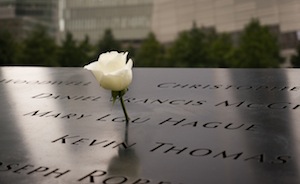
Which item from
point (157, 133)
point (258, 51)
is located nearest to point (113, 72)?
point (157, 133)

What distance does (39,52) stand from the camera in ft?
80.9

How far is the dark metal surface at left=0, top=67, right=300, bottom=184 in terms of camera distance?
2.05 m

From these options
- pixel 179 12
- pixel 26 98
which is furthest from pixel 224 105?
pixel 179 12

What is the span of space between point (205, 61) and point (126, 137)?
22.9 metres

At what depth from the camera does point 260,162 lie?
2094mm

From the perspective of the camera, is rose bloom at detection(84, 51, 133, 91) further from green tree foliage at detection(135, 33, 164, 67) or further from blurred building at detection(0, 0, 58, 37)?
blurred building at detection(0, 0, 58, 37)

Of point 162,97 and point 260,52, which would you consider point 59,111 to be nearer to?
point 162,97

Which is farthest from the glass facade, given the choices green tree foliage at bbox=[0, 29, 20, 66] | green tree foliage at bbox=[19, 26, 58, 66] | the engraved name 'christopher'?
the engraved name 'christopher'

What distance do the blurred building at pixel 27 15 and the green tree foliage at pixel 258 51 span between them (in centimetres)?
2390

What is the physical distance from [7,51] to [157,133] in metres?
23.7

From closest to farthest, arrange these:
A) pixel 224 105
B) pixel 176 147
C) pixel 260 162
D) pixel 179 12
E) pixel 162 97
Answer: pixel 260 162
pixel 176 147
pixel 224 105
pixel 162 97
pixel 179 12

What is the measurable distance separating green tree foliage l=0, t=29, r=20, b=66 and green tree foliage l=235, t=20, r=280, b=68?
9624 millimetres

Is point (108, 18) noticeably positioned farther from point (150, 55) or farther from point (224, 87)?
point (224, 87)

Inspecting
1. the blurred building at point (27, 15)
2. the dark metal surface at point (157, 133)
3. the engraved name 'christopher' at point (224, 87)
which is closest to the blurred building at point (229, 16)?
the blurred building at point (27, 15)
